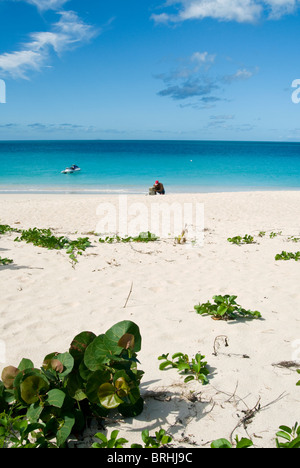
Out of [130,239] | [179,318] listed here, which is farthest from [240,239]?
[179,318]

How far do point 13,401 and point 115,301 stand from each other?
7.43ft

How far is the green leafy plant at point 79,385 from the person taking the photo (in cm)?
213

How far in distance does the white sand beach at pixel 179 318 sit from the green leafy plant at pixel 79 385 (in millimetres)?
199

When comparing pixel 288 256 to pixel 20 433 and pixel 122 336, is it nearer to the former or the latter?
pixel 122 336

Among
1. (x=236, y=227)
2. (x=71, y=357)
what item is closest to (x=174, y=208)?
(x=236, y=227)

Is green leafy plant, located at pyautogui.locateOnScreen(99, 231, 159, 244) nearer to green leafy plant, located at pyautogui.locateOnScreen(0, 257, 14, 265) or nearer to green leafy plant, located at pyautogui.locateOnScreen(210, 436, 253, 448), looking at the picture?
green leafy plant, located at pyautogui.locateOnScreen(0, 257, 14, 265)

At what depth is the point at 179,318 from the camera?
13.3ft

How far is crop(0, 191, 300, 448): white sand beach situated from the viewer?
2.33 m

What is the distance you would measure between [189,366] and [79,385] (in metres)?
0.94

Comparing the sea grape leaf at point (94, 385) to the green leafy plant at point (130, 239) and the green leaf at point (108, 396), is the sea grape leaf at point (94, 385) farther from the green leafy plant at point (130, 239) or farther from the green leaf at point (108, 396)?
the green leafy plant at point (130, 239)

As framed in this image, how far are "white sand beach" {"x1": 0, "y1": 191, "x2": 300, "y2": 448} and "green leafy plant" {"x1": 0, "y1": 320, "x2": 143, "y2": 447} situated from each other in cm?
20
